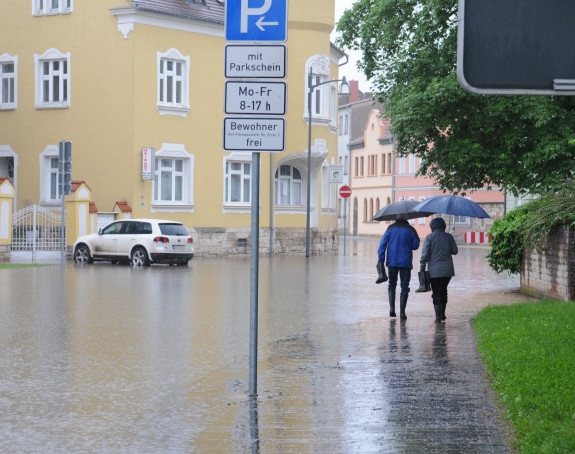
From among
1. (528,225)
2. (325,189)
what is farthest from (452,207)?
(325,189)

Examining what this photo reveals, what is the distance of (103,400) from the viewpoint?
326 inches

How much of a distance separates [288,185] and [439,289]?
98.9 ft

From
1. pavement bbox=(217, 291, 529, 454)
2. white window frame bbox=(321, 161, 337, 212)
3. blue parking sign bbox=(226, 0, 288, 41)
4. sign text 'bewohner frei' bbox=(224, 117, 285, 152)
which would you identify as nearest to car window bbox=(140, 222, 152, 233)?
white window frame bbox=(321, 161, 337, 212)

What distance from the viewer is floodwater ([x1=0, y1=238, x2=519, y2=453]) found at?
6.70m

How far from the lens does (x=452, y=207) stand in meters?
17.3

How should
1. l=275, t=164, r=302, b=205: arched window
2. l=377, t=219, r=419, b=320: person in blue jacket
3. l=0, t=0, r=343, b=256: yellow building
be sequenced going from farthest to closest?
l=275, t=164, r=302, b=205: arched window < l=0, t=0, r=343, b=256: yellow building < l=377, t=219, r=419, b=320: person in blue jacket

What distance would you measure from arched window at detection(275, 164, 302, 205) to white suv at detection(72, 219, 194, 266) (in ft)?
37.9

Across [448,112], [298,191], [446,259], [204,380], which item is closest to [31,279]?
[448,112]

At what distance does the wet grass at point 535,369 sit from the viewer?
625cm

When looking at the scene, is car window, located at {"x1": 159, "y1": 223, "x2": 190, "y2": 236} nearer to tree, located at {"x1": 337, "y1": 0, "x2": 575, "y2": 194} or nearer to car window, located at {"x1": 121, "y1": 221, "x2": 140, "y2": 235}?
car window, located at {"x1": 121, "y1": 221, "x2": 140, "y2": 235}

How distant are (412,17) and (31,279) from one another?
11628 mm

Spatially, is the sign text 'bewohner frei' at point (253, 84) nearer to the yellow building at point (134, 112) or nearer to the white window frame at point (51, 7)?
the yellow building at point (134, 112)

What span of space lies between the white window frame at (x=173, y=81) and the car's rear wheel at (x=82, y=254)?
27.4 feet

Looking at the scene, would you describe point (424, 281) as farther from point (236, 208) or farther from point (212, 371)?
point (236, 208)
